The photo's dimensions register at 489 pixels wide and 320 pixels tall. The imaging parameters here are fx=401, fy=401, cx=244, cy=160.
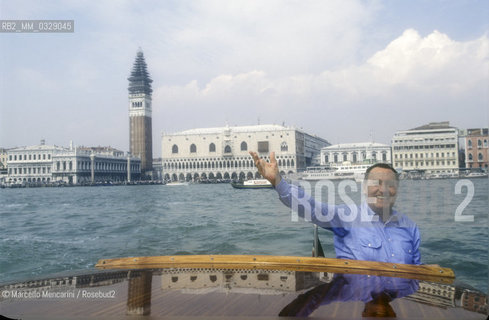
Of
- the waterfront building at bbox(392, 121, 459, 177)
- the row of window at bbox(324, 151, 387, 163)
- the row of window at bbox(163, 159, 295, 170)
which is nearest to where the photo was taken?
the waterfront building at bbox(392, 121, 459, 177)

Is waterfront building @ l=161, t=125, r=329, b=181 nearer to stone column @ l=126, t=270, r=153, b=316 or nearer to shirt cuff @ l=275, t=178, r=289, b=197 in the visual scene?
shirt cuff @ l=275, t=178, r=289, b=197

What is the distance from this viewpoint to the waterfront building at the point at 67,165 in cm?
3153

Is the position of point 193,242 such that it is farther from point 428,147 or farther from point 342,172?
point 342,172

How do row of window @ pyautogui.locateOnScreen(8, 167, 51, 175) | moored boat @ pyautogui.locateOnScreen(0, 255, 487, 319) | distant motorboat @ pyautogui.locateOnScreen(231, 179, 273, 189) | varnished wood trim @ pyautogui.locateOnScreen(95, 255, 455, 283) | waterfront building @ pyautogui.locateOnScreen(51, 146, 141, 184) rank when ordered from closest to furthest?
1. moored boat @ pyautogui.locateOnScreen(0, 255, 487, 319)
2. varnished wood trim @ pyautogui.locateOnScreen(95, 255, 455, 283)
3. distant motorboat @ pyautogui.locateOnScreen(231, 179, 273, 189)
4. row of window @ pyautogui.locateOnScreen(8, 167, 51, 175)
5. waterfront building @ pyautogui.locateOnScreen(51, 146, 141, 184)

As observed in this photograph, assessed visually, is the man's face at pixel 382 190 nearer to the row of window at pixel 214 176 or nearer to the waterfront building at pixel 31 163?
the row of window at pixel 214 176

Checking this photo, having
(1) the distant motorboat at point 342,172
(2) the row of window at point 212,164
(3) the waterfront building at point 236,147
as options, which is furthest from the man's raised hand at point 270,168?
(2) the row of window at point 212,164

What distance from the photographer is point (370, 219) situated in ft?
4.88

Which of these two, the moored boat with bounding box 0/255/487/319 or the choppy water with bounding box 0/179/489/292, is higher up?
the moored boat with bounding box 0/255/487/319

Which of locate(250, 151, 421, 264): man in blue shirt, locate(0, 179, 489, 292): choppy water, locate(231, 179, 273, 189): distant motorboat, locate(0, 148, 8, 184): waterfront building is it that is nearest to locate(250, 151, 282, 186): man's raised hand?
locate(250, 151, 421, 264): man in blue shirt

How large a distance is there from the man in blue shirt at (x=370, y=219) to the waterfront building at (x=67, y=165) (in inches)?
1223

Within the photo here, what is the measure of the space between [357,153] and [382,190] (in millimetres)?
14860

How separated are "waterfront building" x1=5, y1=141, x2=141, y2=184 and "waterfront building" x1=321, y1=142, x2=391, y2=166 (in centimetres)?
1855

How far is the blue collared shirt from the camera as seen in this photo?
147cm

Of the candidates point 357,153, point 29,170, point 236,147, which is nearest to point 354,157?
point 357,153
